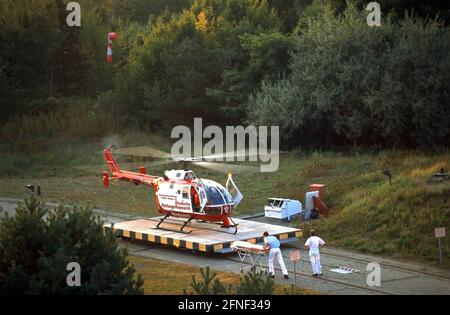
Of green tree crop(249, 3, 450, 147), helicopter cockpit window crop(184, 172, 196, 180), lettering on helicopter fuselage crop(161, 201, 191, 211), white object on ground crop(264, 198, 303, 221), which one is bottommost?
white object on ground crop(264, 198, 303, 221)

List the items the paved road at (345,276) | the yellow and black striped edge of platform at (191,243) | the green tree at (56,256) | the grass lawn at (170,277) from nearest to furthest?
the green tree at (56,256)
the grass lawn at (170,277)
the paved road at (345,276)
the yellow and black striped edge of platform at (191,243)

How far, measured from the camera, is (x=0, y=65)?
48.1 meters

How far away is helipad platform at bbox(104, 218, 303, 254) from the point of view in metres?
23.4

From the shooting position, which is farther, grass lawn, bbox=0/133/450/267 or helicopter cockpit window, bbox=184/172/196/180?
helicopter cockpit window, bbox=184/172/196/180

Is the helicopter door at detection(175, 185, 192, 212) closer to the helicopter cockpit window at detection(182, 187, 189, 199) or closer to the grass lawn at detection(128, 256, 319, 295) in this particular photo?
the helicopter cockpit window at detection(182, 187, 189, 199)

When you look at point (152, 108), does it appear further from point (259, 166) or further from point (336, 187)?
point (336, 187)

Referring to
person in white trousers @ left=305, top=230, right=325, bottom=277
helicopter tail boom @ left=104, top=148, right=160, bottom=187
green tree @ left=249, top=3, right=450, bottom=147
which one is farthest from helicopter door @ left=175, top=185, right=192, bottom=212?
green tree @ left=249, top=3, right=450, bottom=147

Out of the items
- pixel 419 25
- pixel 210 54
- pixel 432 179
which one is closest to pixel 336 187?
pixel 432 179

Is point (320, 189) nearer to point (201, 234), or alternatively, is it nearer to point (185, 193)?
point (201, 234)

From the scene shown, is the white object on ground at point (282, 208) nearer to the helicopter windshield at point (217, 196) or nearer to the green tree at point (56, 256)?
the helicopter windshield at point (217, 196)

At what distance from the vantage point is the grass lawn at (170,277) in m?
19.0

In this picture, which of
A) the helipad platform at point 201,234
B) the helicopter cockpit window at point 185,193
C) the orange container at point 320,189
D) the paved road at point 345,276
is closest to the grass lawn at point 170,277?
the paved road at point 345,276

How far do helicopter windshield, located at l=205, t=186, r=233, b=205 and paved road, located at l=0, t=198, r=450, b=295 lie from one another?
1677 mm

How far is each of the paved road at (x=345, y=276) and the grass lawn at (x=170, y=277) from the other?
0.68m
